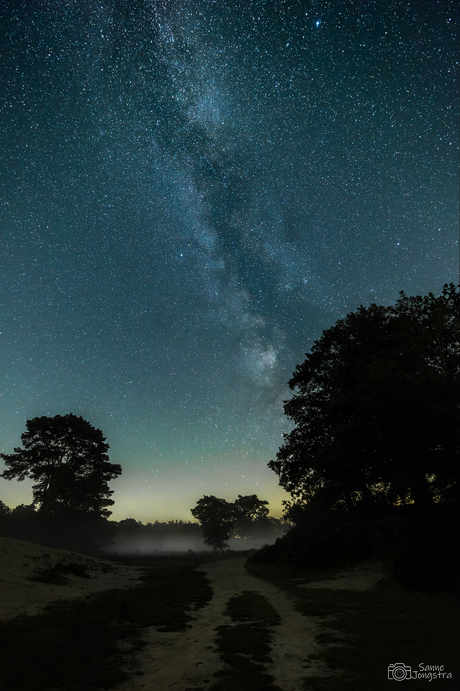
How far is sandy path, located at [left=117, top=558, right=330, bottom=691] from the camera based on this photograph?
18.8 feet

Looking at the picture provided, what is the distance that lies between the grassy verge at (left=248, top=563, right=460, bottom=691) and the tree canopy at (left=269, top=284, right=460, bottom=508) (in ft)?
19.3

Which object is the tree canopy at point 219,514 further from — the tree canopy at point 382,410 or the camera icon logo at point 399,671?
the camera icon logo at point 399,671

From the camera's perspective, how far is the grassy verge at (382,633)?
5.42 meters

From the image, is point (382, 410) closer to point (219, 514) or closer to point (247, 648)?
point (247, 648)

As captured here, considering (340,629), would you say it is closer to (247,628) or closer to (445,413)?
(247,628)

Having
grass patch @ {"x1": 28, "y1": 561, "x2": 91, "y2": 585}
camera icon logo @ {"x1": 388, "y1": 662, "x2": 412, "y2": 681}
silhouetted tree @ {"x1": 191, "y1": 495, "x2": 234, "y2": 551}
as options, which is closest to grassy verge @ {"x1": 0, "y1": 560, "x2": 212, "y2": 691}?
camera icon logo @ {"x1": 388, "y1": 662, "x2": 412, "y2": 681}

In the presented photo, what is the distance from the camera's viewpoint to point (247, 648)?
7.27 metres

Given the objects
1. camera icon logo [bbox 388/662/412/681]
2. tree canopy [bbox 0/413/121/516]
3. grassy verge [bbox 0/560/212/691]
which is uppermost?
tree canopy [bbox 0/413/121/516]

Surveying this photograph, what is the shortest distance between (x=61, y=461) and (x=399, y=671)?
4894 cm

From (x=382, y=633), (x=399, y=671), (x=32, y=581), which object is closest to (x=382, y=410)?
(x=382, y=633)

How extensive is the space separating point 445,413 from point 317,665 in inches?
502

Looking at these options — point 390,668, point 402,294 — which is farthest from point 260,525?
point 390,668

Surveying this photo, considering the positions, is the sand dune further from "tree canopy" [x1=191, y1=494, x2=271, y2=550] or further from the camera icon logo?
"tree canopy" [x1=191, y1=494, x2=271, y2=550]

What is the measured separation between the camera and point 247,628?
8.99 meters
